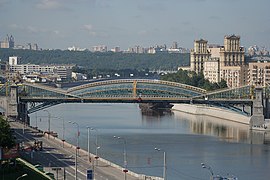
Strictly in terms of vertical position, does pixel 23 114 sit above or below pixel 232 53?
below

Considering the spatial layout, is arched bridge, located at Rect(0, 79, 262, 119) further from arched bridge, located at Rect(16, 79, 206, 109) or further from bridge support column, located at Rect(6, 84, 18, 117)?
bridge support column, located at Rect(6, 84, 18, 117)

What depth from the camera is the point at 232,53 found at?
119m

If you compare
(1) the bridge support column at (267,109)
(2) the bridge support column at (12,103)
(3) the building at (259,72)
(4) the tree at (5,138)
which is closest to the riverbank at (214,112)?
(1) the bridge support column at (267,109)

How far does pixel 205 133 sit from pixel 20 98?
15.1 meters

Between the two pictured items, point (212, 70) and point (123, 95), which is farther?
point (212, 70)

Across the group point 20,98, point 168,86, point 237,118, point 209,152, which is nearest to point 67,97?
point 20,98

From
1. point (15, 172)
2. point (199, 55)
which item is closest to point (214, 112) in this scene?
point (15, 172)

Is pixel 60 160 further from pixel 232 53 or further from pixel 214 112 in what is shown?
pixel 232 53

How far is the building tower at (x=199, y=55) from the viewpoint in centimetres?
13212

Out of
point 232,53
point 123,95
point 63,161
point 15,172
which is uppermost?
point 232,53

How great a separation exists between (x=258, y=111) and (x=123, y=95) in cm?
1152

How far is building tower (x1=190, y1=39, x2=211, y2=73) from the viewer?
132125 millimetres

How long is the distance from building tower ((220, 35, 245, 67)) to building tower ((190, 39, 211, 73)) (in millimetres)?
12183

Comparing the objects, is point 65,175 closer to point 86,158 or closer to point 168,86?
point 86,158
